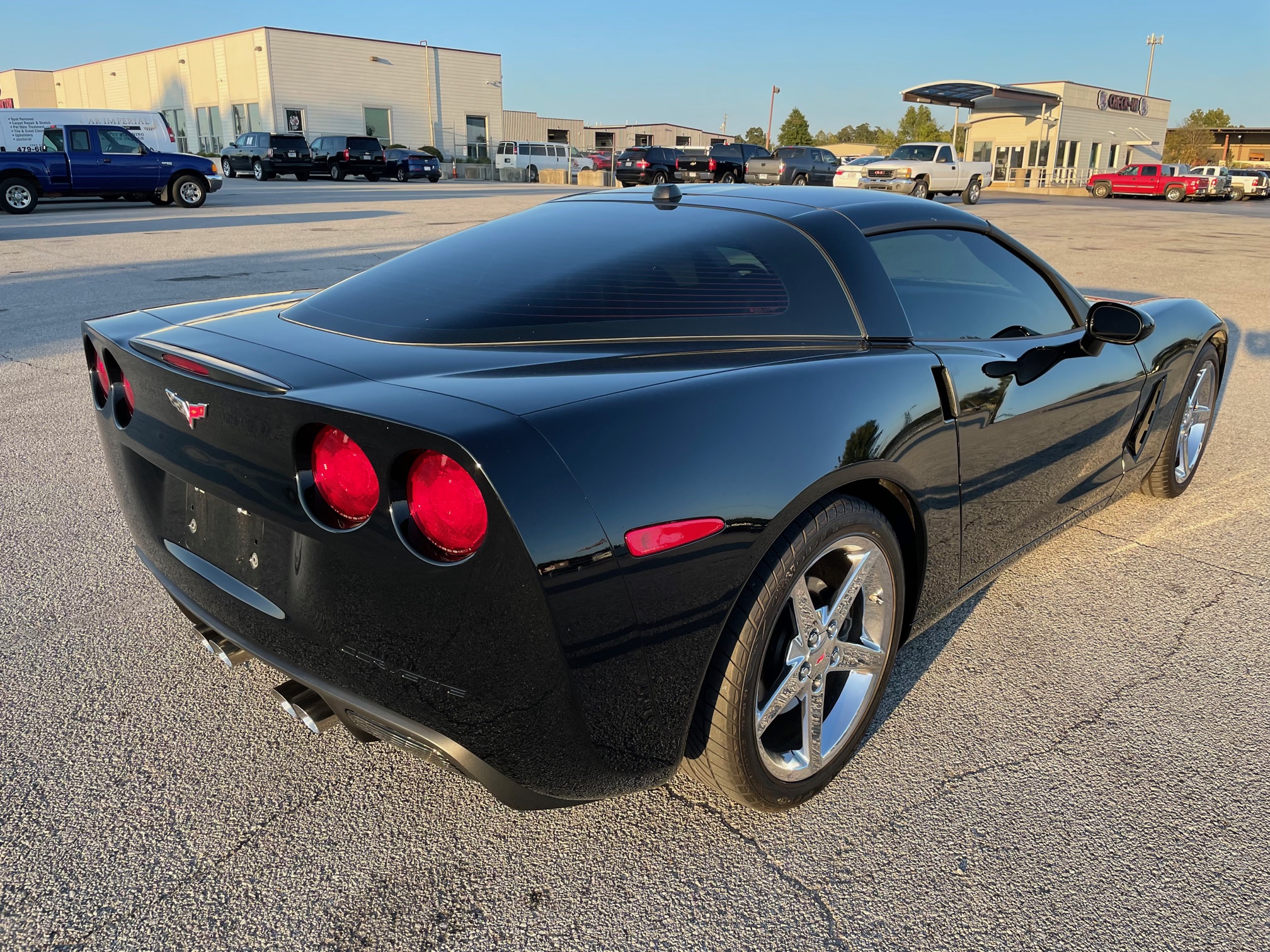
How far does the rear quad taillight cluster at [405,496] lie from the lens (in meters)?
1.68

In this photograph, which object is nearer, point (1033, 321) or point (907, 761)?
point (907, 761)

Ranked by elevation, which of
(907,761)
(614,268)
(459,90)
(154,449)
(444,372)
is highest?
(459,90)

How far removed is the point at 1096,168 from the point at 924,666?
61.9m

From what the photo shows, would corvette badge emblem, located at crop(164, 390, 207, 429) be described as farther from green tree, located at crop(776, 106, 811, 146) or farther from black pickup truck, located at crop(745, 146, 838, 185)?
green tree, located at crop(776, 106, 811, 146)

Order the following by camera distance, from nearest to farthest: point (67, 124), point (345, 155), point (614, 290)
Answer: point (614, 290) → point (67, 124) → point (345, 155)

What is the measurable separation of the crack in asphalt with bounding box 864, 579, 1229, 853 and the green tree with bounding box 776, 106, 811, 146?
279ft

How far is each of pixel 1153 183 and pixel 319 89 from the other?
1679 inches

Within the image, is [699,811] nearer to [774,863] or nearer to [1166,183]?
[774,863]

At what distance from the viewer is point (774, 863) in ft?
6.89

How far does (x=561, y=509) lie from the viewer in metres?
1.64

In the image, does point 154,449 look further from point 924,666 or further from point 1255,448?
point 1255,448

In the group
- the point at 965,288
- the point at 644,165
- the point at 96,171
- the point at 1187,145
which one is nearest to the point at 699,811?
the point at 965,288

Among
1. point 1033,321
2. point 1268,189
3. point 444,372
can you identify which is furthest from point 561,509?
point 1268,189

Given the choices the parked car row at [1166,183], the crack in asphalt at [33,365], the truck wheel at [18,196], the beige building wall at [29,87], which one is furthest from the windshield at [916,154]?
the beige building wall at [29,87]
